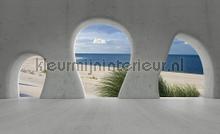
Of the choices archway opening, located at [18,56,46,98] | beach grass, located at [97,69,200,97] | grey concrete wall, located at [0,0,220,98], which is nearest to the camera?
grey concrete wall, located at [0,0,220,98]

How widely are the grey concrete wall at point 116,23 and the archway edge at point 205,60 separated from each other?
0.07ft

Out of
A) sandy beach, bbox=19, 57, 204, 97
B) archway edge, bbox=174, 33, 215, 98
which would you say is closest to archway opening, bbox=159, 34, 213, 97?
archway edge, bbox=174, 33, 215, 98

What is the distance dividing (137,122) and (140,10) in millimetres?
3278

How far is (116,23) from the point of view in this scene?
5406 millimetres

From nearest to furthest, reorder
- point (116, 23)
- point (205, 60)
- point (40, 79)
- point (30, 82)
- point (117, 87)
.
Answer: point (116, 23) → point (205, 60) → point (117, 87) → point (30, 82) → point (40, 79)

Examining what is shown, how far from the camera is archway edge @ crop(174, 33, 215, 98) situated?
5.38 meters

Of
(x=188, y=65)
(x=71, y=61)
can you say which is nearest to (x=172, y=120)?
(x=71, y=61)

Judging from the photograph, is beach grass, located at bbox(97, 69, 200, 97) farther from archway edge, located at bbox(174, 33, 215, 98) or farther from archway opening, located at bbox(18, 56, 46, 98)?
archway opening, located at bbox(18, 56, 46, 98)

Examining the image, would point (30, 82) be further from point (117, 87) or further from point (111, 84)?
point (117, 87)

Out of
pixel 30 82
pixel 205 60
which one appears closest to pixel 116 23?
pixel 205 60

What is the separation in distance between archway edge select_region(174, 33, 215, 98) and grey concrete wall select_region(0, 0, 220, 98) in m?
0.02

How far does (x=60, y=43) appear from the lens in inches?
210

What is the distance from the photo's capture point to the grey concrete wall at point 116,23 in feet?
17.4

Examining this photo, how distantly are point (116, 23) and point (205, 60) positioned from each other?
200 cm
